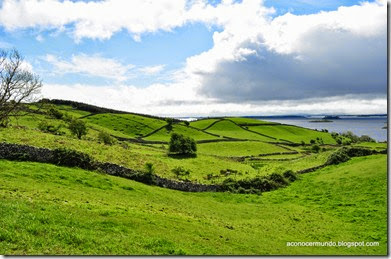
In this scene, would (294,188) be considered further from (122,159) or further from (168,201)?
(122,159)

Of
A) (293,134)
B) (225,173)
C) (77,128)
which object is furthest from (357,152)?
(293,134)

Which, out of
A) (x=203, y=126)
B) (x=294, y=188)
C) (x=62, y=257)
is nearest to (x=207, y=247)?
(x=62, y=257)

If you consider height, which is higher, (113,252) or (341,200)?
(113,252)

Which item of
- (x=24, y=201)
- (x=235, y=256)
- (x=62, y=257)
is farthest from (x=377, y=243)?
(x=24, y=201)

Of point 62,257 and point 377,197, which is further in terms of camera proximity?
point 377,197

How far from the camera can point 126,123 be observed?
177 metres

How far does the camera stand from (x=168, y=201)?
3581 cm

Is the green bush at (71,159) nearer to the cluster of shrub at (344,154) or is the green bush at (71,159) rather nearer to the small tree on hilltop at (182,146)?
the cluster of shrub at (344,154)

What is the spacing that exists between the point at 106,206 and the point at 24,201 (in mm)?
5650

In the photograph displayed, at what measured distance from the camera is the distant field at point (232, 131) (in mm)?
164750

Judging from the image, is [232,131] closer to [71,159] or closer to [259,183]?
[259,183]

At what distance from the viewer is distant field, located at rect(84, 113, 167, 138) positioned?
163 m

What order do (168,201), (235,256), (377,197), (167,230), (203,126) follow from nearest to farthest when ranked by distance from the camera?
(235,256)
(167,230)
(168,201)
(377,197)
(203,126)

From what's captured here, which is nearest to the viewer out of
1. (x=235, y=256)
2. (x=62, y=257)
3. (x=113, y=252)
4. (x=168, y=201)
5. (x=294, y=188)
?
(x=62, y=257)
